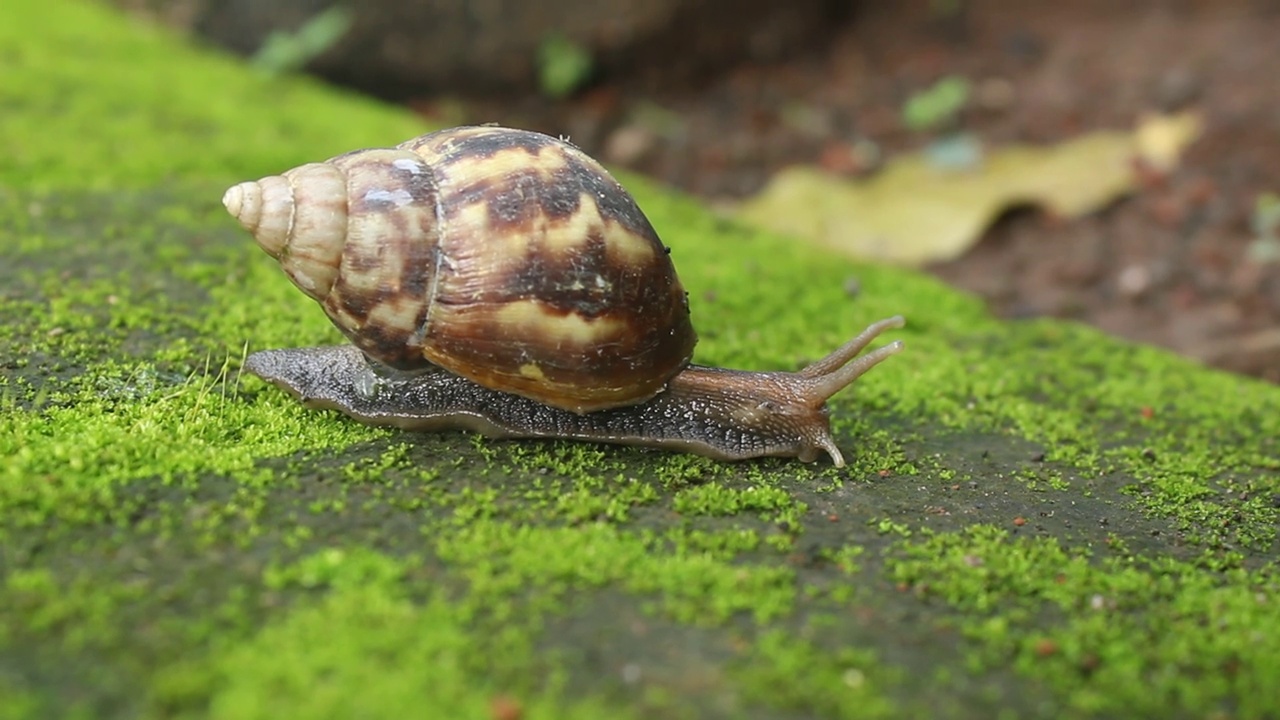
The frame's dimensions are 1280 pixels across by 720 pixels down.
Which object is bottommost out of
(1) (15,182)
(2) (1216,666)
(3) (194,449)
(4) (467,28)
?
(2) (1216,666)

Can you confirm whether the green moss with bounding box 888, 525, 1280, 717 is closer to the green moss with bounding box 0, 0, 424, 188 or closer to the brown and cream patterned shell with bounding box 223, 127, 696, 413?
the brown and cream patterned shell with bounding box 223, 127, 696, 413

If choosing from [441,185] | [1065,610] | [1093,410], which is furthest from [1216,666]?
[441,185]

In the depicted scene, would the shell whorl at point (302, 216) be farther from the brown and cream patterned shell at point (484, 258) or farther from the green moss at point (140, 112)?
the green moss at point (140, 112)

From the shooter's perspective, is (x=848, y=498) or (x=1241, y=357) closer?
(x=848, y=498)

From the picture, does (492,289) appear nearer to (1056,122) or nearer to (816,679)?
(816,679)

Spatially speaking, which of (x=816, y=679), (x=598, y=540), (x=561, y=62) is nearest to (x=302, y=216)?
(x=598, y=540)

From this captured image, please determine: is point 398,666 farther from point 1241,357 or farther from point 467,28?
point 467,28

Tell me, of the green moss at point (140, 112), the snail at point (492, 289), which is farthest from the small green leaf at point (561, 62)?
the snail at point (492, 289)
